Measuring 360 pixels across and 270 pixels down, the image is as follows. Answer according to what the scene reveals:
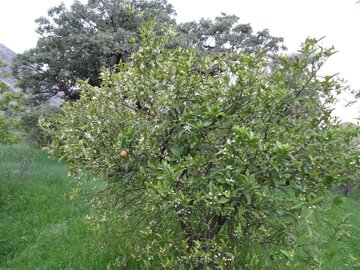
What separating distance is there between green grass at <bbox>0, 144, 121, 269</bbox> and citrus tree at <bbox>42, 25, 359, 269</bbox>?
89cm

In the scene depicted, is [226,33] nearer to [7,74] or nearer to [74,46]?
[74,46]

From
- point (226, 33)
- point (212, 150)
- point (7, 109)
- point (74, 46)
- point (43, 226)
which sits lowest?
point (43, 226)

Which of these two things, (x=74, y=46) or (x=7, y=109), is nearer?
(x=7, y=109)

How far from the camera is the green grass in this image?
3.88 m

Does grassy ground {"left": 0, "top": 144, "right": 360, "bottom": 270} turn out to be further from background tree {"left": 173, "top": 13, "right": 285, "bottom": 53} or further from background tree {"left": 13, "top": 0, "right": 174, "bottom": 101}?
background tree {"left": 173, "top": 13, "right": 285, "bottom": 53}

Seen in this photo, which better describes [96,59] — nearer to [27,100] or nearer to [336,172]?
[27,100]

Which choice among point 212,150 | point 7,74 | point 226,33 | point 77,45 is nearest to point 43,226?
point 7,74

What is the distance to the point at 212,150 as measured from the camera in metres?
2.56

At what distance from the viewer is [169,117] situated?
2.62m

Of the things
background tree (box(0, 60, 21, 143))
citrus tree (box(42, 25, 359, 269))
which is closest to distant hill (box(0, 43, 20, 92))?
background tree (box(0, 60, 21, 143))

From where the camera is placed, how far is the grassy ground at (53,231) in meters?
3.69

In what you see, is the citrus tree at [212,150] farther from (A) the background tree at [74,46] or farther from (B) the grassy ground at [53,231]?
(A) the background tree at [74,46]

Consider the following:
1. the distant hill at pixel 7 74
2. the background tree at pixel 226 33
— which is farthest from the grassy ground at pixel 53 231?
the background tree at pixel 226 33

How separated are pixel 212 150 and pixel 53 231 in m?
2.92
